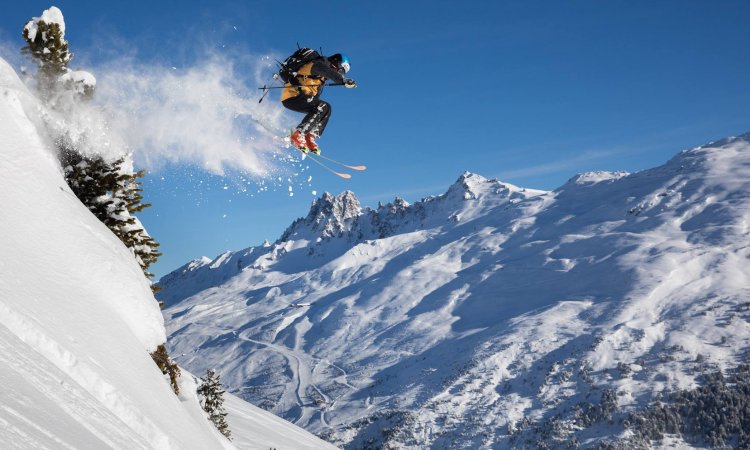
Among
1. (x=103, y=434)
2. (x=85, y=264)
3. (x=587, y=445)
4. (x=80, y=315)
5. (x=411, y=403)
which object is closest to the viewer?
(x=103, y=434)

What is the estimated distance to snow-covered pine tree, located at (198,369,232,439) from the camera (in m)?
16.7

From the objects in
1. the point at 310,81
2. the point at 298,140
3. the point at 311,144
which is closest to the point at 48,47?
the point at 310,81

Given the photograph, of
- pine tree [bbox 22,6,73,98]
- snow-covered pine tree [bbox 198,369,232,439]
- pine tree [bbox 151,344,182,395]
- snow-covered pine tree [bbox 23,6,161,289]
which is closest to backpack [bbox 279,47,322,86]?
snow-covered pine tree [bbox 23,6,161,289]

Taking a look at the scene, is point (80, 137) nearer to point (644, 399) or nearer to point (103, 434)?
point (103, 434)

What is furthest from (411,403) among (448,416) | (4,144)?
(4,144)

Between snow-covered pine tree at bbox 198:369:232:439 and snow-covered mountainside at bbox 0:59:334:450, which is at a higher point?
snow-covered mountainside at bbox 0:59:334:450

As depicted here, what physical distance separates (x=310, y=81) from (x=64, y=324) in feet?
35.1

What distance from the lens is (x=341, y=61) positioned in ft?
48.8

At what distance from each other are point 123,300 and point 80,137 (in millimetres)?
5709

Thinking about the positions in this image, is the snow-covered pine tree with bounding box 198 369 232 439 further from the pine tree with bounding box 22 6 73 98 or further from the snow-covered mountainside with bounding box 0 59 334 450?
the pine tree with bounding box 22 6 73 98

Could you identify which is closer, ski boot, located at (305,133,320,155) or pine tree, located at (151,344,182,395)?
pine tree, located at (151,344,182,395)

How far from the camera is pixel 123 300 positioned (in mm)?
8680

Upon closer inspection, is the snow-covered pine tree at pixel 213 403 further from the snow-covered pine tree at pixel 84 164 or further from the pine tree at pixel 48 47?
the pine tree at pixel 48 47

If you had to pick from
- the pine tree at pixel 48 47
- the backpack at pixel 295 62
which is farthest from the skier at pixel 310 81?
the pine tree at pixel 48 47
